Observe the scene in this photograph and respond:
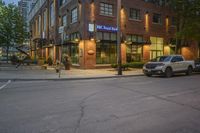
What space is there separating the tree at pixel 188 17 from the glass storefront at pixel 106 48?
7.42 m

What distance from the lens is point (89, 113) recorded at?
332 inches

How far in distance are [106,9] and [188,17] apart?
9.30 meters

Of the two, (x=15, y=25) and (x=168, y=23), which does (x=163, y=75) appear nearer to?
(x=168, y=23)

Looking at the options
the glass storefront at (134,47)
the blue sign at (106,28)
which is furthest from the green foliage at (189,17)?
the blue sign at (106,28)

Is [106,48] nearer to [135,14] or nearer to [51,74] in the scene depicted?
[135,14]

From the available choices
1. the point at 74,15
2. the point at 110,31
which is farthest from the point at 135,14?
the point at 74,15

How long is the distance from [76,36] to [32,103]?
2508 cm

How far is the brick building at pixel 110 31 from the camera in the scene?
32.7 metres

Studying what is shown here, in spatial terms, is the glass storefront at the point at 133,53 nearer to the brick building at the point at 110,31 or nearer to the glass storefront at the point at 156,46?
the brick building at the point at 110,31

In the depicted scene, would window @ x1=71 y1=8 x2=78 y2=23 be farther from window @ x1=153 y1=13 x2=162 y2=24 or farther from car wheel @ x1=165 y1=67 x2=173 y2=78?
car wheel @ x1=165 y1=67 x2=173 y2=78

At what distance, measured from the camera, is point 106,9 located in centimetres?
3438

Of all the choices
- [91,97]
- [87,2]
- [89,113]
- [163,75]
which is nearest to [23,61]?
[87,2]

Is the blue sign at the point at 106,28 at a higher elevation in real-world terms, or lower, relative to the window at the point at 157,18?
lower

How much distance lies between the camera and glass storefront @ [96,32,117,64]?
33469mm
